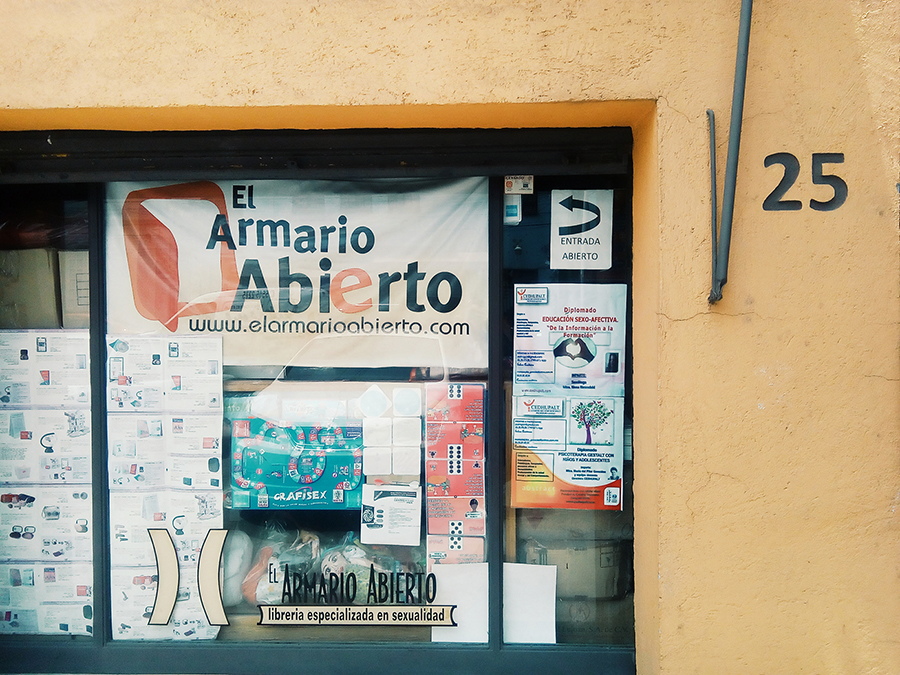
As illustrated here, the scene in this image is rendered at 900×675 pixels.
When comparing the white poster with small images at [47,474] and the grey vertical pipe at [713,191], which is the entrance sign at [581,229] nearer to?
the grey vertical pipe at [713,191]

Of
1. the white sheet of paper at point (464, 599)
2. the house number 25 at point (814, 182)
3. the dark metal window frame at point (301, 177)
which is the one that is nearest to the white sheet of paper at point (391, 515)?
the white sheet of paper at point (464, 599)

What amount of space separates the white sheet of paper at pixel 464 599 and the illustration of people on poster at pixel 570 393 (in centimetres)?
53

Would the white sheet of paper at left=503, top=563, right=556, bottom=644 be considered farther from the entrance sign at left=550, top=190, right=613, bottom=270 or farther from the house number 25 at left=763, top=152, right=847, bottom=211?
the house number 25 at left=763, top=152, right=847, bottom=211

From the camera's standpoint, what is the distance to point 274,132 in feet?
9.30

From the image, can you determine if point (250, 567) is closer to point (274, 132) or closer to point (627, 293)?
point (274, 132)

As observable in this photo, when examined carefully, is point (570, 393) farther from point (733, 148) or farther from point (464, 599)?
point (733, 148)

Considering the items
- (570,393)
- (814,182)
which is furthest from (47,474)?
(814,182)

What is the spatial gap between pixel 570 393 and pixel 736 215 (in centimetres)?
117

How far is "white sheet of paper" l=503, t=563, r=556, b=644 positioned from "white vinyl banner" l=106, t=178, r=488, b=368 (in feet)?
3.74

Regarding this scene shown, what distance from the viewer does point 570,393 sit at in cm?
308

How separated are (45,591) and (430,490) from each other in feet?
7.02

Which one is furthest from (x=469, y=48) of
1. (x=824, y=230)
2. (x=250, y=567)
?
(x=250, y=567)

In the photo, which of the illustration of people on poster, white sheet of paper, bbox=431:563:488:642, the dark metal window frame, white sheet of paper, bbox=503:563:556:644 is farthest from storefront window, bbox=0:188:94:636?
the illustration of people on poster

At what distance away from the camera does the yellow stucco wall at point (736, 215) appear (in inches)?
97.6
